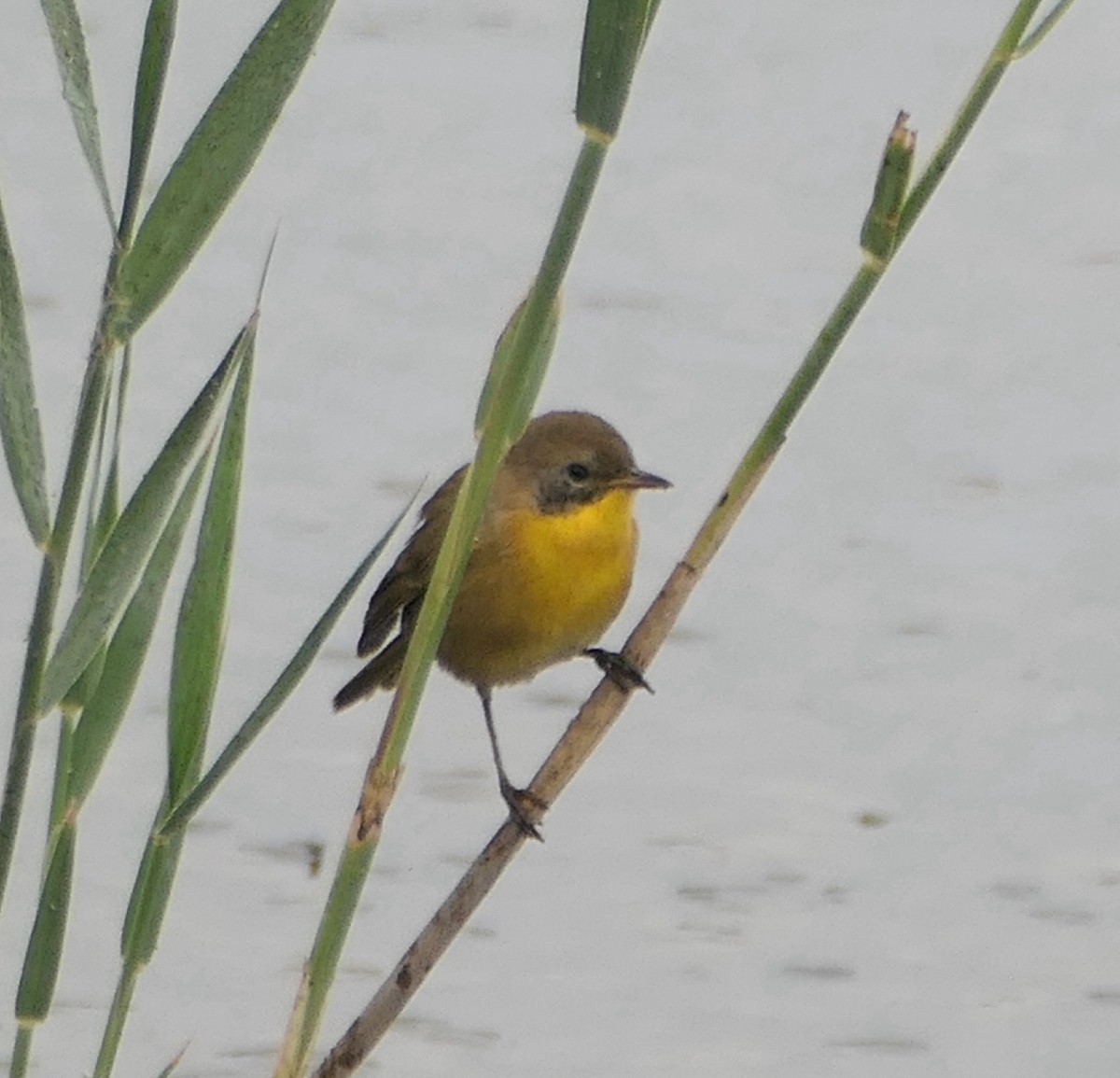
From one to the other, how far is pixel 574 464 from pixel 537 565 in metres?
0.18

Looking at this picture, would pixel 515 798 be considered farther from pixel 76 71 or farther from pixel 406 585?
pixel 76 71

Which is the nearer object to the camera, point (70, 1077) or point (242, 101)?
point (242, 101)

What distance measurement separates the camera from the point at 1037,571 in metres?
4.81

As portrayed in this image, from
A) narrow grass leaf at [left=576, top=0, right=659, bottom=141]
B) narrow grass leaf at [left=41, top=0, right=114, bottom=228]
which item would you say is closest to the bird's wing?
narrow grass leaf at [left=41, top=0, right=114, bottom=228]

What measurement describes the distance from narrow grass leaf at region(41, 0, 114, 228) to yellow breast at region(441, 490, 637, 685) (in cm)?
184

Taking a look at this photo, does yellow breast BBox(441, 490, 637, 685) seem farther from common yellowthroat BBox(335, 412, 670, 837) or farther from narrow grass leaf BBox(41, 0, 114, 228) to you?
narrow grass leaf BBox(41, 0, 114, 228)

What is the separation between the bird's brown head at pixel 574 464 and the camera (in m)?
3.65

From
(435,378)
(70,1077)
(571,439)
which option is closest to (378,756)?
(571,439)

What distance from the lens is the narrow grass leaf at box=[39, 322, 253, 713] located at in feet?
5.73

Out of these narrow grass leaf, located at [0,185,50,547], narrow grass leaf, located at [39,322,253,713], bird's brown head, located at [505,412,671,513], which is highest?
bird's brown head, located at [505,412,671,513]

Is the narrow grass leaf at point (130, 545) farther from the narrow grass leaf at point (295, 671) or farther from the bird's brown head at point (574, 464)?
the bird's brown head at point (574, 464)

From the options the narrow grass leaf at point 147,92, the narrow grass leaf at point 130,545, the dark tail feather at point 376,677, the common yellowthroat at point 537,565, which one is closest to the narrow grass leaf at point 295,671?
the narrow grass leaf at point 130,545

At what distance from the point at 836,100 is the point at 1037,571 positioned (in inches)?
71.4

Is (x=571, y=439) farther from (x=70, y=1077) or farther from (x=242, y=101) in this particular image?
(x=242, y=101)
